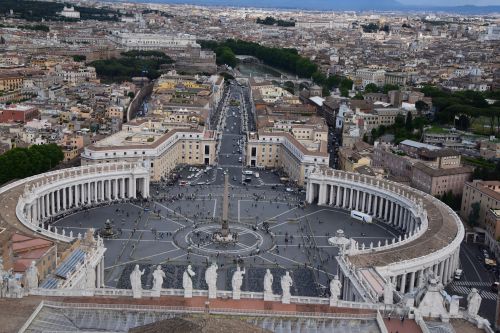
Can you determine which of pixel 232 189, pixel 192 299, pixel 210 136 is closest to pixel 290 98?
pixel 210 136

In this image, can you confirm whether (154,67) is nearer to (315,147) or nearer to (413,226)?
(315,147)

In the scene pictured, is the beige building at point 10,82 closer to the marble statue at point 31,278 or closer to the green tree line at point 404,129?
the green tree line at point 404,129

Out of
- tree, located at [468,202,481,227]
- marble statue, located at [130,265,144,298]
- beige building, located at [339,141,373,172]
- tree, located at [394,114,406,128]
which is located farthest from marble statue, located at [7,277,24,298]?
tree, located at [394,114,406,128]

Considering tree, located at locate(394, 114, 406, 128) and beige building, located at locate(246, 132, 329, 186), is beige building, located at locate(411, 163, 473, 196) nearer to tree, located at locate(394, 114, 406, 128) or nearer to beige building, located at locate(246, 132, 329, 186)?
beige building, located at locate(246, 132, 329, 186)

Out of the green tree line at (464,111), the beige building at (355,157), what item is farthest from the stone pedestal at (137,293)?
the green tree line at (464,111)

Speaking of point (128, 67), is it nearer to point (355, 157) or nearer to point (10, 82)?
point (10, 82)
